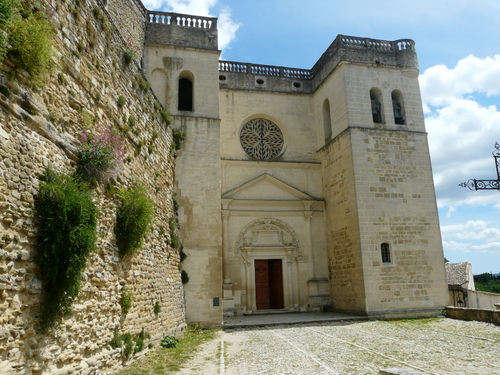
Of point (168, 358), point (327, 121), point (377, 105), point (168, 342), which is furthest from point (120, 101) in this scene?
point (377, 105)

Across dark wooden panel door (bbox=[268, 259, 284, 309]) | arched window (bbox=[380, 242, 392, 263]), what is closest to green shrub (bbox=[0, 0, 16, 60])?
arched window (bbox=[380, 242, 392, 263])

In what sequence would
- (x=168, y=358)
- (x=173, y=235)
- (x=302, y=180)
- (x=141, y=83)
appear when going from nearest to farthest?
(x=168, y=358) < (x=141, y=83) < (x=173, y=235) < (x=302, y=180)

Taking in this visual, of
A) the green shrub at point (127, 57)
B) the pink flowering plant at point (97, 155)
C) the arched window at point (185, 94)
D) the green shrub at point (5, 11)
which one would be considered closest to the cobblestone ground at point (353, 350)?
the pink flowering plant at point (97, 155)

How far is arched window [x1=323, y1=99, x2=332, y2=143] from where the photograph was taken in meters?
16.1

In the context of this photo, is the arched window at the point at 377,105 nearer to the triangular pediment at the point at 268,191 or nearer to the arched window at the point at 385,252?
the triangular pediment at the point at 268,191

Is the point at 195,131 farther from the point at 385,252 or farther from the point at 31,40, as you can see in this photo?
the point at 31,40

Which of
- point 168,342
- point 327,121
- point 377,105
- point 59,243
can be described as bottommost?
point 168,342

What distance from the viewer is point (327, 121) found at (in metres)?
16.3

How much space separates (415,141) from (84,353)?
527 inches

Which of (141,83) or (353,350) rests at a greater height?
(141,83)

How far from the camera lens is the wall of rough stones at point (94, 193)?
3725 millimetres

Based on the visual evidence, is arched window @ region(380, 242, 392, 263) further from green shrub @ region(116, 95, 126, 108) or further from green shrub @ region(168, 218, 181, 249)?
green shrub @ region(116, 95, 126, 108)

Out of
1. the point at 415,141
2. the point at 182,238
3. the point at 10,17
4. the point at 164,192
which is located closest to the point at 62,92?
the point at 10,17

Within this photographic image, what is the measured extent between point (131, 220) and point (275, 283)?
31.7 ft
